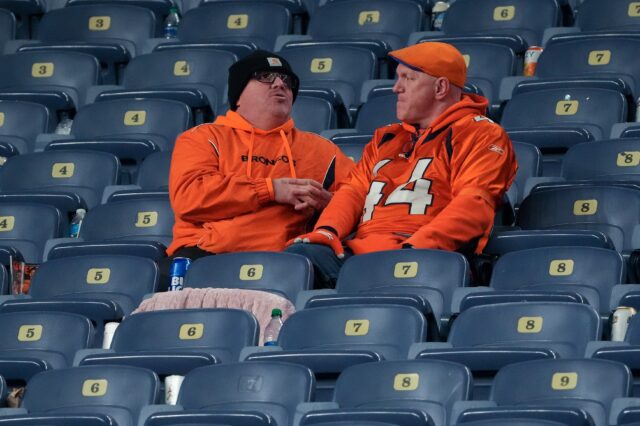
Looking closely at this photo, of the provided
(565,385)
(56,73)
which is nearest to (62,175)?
(56,73)

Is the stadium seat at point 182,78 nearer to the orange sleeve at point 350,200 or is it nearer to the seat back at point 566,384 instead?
the orange sleeve at point 350,200

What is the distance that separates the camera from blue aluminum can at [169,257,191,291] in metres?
6.46

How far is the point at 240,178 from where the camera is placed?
670 cm

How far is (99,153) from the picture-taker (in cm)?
743

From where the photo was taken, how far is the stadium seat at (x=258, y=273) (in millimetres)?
6199

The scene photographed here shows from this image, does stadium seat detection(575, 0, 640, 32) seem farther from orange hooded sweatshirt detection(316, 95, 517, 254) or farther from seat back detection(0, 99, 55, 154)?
seat back detection(0, 99, 55, 154)

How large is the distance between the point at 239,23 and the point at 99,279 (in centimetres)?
224

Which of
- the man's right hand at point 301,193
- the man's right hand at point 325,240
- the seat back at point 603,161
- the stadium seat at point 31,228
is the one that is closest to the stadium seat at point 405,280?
the man's right hand at point 325,240

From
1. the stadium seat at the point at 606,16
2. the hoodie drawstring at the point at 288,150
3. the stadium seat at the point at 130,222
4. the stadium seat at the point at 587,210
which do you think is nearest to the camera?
the stadium seat at the point at 587,210

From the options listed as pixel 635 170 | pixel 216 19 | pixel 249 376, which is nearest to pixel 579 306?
pixel 249 376

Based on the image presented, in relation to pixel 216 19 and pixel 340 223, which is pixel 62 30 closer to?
pixel 216 19

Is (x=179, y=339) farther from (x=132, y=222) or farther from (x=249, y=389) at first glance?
(x=132, y=222)

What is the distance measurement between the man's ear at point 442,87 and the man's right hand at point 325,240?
2.06 feet

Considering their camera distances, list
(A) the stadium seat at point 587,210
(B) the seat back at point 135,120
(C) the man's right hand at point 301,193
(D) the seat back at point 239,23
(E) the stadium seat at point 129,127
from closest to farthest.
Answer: (A) the stadium seat at point 587,210 < (C) the man's right hand at point 301,193 < (E) the stadium seat at point 129,127 < (B) the seat back at point 135,120 < (D) the seat back at point 239,23
